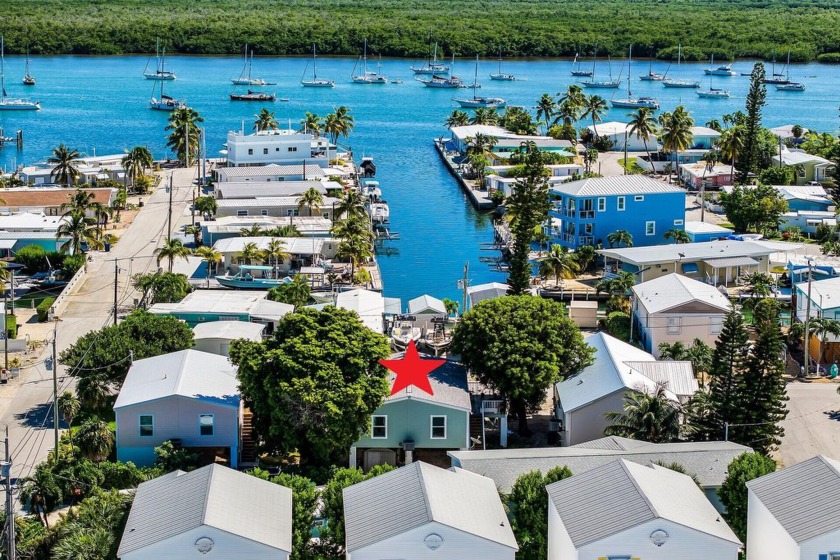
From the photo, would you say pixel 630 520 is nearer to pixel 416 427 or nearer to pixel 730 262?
pixel 416 427

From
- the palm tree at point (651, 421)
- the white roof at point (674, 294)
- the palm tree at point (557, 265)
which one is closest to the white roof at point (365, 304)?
the palm tree at point (557, 265)

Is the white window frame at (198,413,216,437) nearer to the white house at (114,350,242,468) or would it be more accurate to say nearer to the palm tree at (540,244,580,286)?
the white house at (114,350,242,468)

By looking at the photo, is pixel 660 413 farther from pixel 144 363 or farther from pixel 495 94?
pixel 495 94

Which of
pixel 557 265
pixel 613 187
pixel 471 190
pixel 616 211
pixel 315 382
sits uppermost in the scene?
pixel 613 187

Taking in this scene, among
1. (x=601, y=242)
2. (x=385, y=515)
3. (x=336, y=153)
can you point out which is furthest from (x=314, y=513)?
(x=336, y=153)

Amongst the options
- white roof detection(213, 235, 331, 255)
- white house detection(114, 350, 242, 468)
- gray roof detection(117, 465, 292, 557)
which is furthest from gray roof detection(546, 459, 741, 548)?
white roof detection(213, 235, 331, 255)

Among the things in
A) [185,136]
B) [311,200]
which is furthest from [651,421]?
[185,136]

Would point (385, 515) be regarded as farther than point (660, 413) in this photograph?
No
